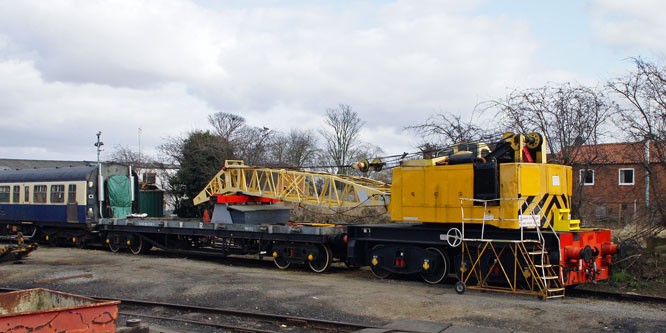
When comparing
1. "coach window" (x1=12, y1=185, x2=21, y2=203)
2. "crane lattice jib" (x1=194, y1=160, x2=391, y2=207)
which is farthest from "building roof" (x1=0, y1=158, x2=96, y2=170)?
"crane lattice jib" (x1=194, y1=160, x2=391, y2=207)

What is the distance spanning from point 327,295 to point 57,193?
15415 mm

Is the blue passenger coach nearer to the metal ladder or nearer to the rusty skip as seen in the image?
the rusty skip

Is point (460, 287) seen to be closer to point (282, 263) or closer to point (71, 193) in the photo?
point (282, 263)

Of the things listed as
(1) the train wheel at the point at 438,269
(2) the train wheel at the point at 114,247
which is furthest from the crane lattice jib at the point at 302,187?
(2) the train wheel at the point at 114,247

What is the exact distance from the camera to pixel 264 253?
15.9 m

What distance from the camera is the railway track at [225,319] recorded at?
28.3ft

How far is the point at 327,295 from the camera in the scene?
10.8 m

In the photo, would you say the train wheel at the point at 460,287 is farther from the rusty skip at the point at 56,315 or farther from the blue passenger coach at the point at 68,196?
the blue passenger coach at the point at 68,196

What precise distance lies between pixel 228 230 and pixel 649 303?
37.1 feet

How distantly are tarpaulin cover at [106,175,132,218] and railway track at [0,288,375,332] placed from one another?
11.5 meters

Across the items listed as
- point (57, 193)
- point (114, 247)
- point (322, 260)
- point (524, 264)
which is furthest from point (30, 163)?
point (524, 264)

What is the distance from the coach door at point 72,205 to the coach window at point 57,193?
0.38 meters

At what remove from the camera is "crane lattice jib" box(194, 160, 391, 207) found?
1432 cm

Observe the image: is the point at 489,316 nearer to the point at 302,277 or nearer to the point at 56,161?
the point at 302,277
